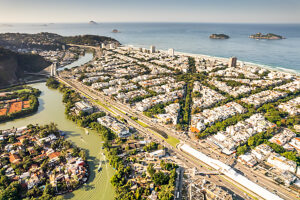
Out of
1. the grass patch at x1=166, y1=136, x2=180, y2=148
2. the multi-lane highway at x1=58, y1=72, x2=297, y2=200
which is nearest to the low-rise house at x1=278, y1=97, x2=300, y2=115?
the multi-lane highway at x1=58, y1=72, x2=297, y2=200

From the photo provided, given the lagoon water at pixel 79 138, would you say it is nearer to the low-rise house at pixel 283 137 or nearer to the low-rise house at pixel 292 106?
the low-rise house at pixel 283 137

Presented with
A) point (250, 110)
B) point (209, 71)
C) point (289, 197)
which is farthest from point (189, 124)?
point (209, 71)

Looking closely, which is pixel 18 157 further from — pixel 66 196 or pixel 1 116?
pixel 1 116

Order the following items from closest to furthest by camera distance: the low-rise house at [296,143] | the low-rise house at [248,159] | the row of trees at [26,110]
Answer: the low-rise house at [248,159] → the low-rise house at [296,143] → the row of trees at [26,110]

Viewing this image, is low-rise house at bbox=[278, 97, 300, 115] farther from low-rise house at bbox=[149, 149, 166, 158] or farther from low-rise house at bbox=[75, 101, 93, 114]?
low-rise house at bbox=[75, 101, 93, 114]

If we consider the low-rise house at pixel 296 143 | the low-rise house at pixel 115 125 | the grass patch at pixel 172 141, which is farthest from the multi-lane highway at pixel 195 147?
the low-rise house at pixel 296 143
